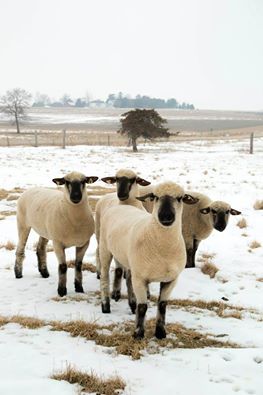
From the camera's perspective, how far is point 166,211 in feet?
15.9

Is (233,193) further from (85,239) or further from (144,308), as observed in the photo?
(144,308)

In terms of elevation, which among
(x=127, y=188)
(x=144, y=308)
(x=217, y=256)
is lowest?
(x=217, y=256)

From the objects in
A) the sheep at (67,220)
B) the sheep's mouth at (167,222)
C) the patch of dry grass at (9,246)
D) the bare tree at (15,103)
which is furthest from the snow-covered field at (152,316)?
the bare tree at (15,103)

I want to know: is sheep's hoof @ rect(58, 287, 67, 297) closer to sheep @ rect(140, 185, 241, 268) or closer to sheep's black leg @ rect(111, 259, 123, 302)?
sheep's black leg @ rect(111, 259, 123, 302)

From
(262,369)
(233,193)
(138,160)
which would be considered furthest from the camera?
(138,160)

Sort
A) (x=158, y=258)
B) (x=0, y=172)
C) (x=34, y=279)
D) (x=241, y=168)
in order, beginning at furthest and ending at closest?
(x=241, y=168), (x=0, y=172), (x=34, y=279), (x=158, y=258)

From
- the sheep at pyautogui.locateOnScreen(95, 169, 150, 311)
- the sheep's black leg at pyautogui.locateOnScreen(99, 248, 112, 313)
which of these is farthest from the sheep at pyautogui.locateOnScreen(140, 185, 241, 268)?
the sheep's black leg at pyautogui.locateOnScreen(99, 248, 112, 313)

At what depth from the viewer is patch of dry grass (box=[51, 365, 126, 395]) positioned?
376 centimetres

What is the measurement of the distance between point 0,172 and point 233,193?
11.8 m

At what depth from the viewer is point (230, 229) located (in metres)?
11.4

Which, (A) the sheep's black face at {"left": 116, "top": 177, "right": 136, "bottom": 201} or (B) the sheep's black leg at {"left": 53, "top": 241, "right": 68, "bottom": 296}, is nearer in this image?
(B) the sheep's black leg at {"left": 53, "top": 241, "right": 68, "bottom": 296}

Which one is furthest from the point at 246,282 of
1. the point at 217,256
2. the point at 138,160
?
the point at 138,160

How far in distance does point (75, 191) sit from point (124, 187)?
35.9 inches

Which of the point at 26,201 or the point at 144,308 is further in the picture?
the point at 26,201
